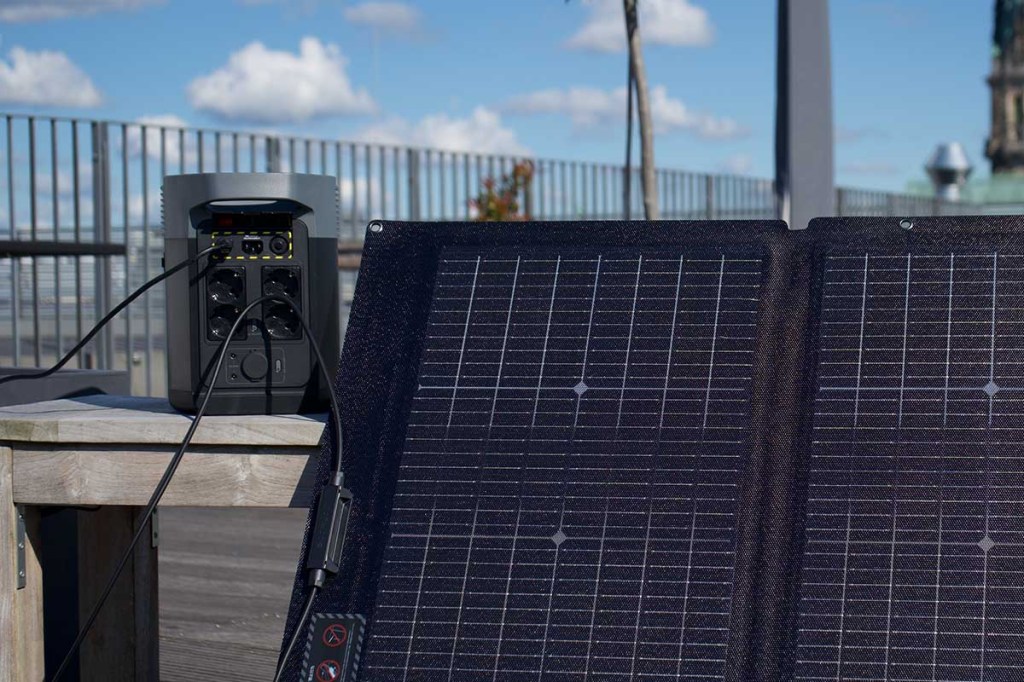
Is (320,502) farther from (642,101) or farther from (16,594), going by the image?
(642,101)

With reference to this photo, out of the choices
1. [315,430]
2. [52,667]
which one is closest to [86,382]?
[52,667]

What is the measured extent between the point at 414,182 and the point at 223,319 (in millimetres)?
7418

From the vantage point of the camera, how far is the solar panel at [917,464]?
2039mm

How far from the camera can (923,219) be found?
2.46 metres

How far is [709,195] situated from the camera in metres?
13.0

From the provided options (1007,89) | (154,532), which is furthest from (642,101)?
(1007,89)

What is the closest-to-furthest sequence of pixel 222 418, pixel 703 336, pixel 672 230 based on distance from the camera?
1. pixel 703 336
2. pixel 672 230
3. pixel 222 418

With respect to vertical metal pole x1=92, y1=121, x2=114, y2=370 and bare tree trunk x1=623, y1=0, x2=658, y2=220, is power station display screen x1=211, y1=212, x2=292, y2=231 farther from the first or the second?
vertical metal pole x1=92, y1=121, x2=114, y2=370

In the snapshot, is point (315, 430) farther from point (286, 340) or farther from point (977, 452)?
point (977, 452)

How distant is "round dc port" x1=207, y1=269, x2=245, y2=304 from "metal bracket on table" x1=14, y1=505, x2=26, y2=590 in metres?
0.58

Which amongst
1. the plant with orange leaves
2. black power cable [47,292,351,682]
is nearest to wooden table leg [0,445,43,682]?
black power cable [47,292,351,682]

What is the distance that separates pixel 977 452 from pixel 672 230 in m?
0.71

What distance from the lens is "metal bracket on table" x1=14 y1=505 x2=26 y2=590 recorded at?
9.20ft

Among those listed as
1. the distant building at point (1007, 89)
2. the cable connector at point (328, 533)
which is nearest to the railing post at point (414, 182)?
the cable connector at point (328, 533)
